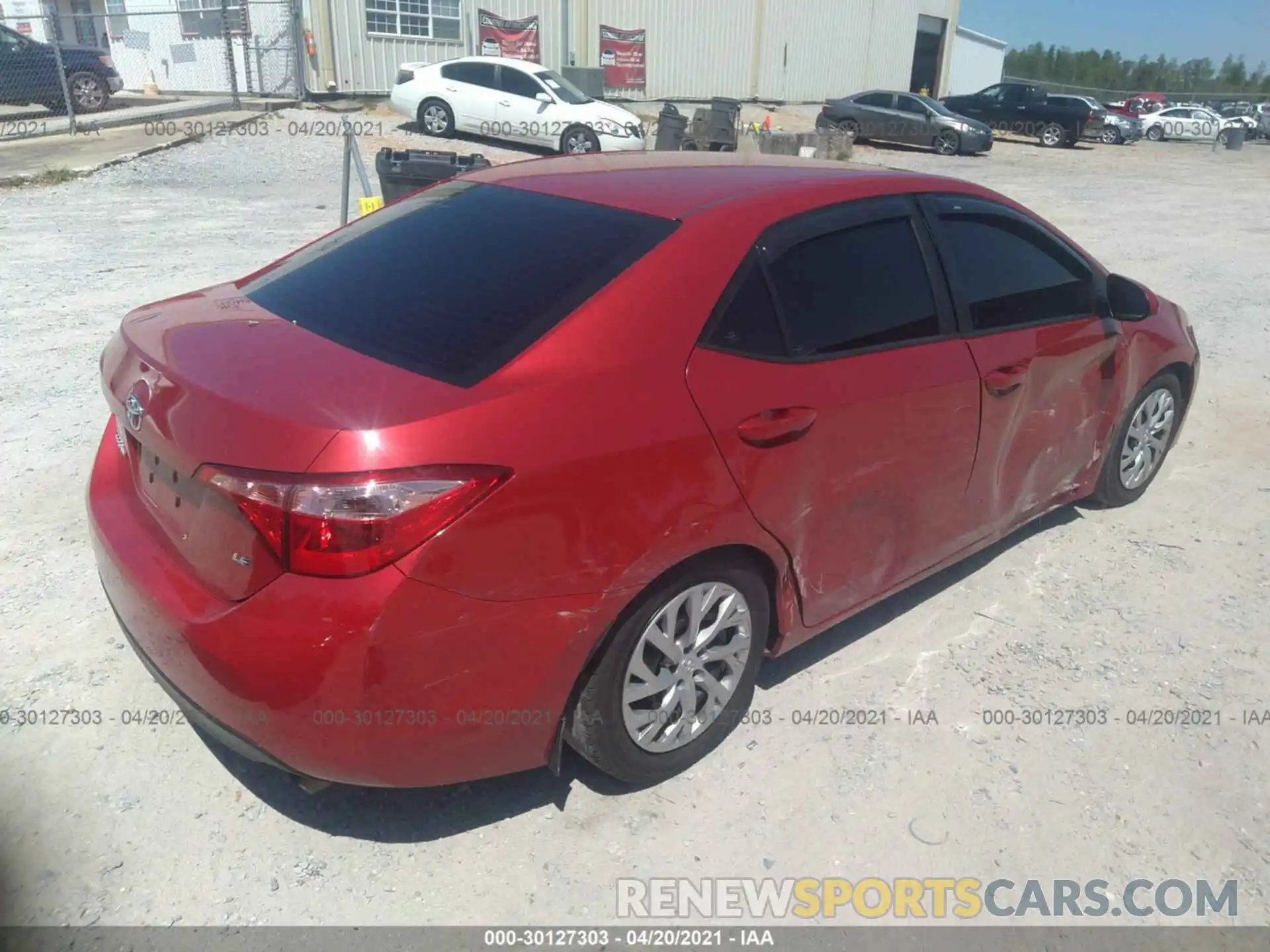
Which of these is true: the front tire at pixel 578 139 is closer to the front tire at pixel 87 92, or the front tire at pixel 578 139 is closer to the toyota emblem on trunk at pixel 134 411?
the front tire at pixel 87 92

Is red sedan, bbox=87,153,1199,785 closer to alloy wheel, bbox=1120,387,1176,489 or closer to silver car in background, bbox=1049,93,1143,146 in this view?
alloy wheel, bbox=1120,387,1176,489

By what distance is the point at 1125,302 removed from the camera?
3977 millimetres

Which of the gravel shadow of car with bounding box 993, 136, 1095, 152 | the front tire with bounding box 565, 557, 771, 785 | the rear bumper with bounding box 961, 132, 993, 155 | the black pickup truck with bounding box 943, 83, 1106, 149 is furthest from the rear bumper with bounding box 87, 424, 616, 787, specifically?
the black pickup truck with bounding box 943, 83, 1106, 149

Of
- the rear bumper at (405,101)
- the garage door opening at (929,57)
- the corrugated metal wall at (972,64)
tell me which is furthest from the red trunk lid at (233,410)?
the corrugated metal wall at (972,64)

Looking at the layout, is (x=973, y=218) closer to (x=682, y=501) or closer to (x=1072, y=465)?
(x=1072, y=465)

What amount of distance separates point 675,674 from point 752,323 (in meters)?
1.02

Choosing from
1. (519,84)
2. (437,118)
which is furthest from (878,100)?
(437,118)

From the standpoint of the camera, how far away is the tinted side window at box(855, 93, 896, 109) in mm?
24969

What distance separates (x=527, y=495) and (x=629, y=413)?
36 centimetres

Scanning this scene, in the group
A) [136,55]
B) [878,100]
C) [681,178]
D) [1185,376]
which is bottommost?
[1185,376]

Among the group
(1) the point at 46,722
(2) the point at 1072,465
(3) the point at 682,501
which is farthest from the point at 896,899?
(1) the point at 46,722

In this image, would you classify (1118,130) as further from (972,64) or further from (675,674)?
(675,674)

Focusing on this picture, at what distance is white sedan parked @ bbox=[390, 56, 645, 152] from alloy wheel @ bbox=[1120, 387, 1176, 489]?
14.0 m

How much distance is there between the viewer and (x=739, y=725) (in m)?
3.10
